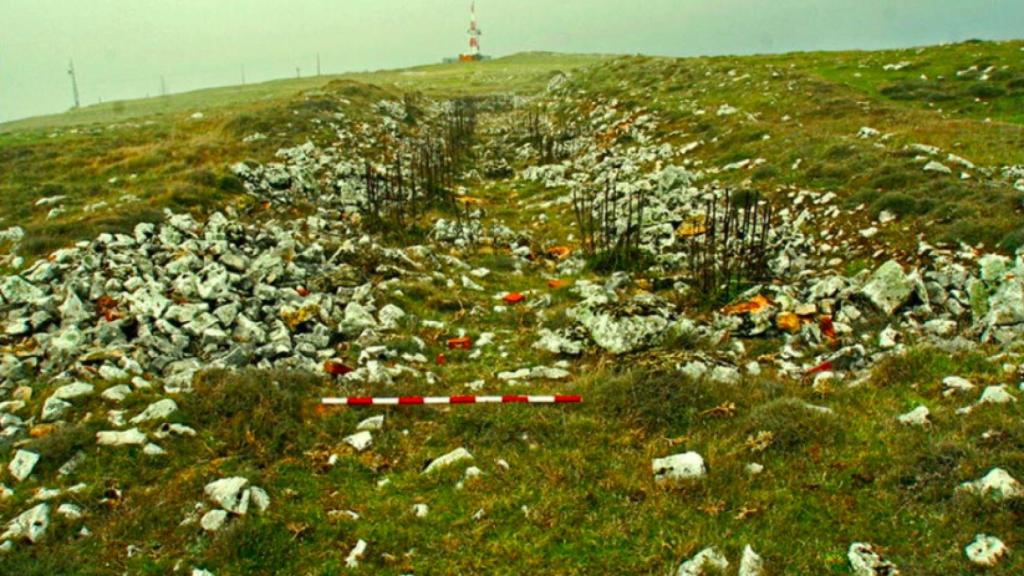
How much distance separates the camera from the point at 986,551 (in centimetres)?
458

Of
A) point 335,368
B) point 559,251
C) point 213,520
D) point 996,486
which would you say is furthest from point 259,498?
point 559,251

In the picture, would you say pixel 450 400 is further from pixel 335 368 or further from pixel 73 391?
pixel 73 391

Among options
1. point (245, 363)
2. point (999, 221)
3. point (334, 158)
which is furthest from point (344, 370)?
point (334, 158)

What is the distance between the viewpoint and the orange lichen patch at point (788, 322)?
9711 mm

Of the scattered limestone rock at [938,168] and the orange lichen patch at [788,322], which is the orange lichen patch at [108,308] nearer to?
the orange lichen patch at [788,322]

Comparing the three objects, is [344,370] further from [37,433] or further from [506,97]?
[506,97]

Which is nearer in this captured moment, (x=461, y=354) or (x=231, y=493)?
(x=231, y=493)

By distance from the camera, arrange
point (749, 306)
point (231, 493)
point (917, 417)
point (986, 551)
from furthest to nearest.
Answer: point (749, 306), point (917, 417), point (231, 493), point (986, 551)

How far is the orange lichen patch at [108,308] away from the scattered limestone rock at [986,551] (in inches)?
421

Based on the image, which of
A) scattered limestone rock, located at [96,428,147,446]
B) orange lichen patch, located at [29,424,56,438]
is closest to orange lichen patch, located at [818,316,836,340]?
scattered limestone rock, located at [96,428,147,446]

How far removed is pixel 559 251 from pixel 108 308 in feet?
31.7

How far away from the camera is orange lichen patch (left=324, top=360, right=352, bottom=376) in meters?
8.62

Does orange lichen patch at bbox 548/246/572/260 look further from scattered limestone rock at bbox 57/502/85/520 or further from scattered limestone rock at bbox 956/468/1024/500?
scattered limestone rock at bbox 57/502/85/520

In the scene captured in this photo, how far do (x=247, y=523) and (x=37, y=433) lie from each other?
10.6 feet
